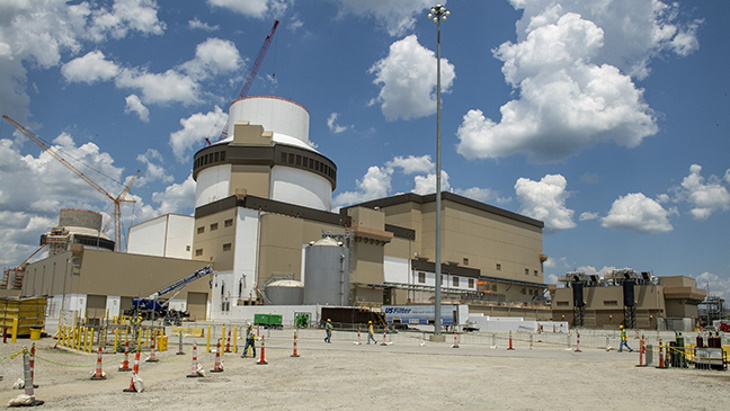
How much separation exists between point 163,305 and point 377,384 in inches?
1839

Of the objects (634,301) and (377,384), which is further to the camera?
(634,301)

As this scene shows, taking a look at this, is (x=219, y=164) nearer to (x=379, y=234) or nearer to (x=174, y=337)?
(x=379, y=234)

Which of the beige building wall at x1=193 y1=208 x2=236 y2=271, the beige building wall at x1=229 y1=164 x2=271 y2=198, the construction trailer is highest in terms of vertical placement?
the beige building wall at x1=229 y1=164 x2=271 y2=198

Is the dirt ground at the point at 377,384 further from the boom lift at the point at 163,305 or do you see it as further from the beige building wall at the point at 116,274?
the beige building wall at the point at 116,274

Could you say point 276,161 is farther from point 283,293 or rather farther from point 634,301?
point 634,301

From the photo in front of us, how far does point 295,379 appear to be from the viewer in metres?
18.5

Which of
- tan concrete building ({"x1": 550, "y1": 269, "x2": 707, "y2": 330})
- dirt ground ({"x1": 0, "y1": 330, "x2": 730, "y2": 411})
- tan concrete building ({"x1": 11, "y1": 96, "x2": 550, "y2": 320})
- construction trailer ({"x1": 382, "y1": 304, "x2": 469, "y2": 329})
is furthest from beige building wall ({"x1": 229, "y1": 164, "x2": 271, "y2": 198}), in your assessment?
dirt ground ({"x1": 0, "y1": 330, "x2": 730, "y2": 411})

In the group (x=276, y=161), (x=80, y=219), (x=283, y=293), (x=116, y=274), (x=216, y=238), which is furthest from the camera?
(x=80, y=219)

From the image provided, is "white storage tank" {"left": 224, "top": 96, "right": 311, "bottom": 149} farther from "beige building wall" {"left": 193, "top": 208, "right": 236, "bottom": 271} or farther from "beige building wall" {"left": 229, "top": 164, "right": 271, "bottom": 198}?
"beige building wall" {"left": 193, "top": 208, "right": 236, "bottom": 271}

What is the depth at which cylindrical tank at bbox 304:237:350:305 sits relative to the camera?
66.6 metres

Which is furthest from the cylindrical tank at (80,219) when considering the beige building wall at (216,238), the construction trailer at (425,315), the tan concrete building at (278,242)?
the construction trailer at (425,315)

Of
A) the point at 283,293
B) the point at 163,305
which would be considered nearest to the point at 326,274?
the point at 283,293

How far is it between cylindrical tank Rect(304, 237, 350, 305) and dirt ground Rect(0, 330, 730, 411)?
39.5 m

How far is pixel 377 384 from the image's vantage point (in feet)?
56.7
